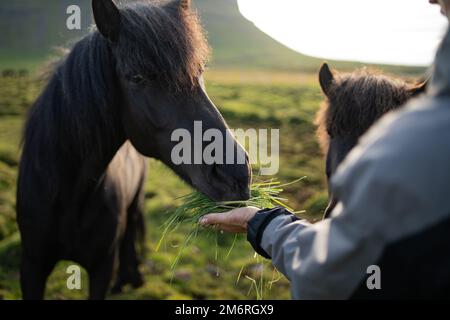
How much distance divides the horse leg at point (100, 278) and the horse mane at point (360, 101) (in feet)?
8.03

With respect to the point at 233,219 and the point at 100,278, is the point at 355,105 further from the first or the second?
the point at 100,278

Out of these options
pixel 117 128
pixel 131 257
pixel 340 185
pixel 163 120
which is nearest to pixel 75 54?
pixel 117 128

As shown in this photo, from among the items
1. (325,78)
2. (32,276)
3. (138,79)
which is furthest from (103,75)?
(32,276)

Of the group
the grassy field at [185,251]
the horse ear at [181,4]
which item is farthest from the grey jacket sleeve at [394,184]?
the horse ear at [181,4]

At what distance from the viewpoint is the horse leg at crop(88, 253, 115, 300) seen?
437 centimetres

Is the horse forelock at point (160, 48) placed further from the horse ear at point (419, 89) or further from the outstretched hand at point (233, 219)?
the horse ear at point (419, 89)

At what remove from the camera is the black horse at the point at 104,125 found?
9.84 ft

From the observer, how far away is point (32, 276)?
405 centimetres

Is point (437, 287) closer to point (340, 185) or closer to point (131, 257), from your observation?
point (340, 185)

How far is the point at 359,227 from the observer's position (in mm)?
987

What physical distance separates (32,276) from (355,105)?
316 centimetres

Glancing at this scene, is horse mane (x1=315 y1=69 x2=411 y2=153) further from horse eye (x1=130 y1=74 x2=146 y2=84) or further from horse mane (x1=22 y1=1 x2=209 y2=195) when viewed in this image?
horse eye (x1=130 y1=74 x2=146 y2=84)

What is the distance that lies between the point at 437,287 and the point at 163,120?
2.34 metres

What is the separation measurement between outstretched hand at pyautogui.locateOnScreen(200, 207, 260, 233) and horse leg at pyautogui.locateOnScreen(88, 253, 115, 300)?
6.85 ft
